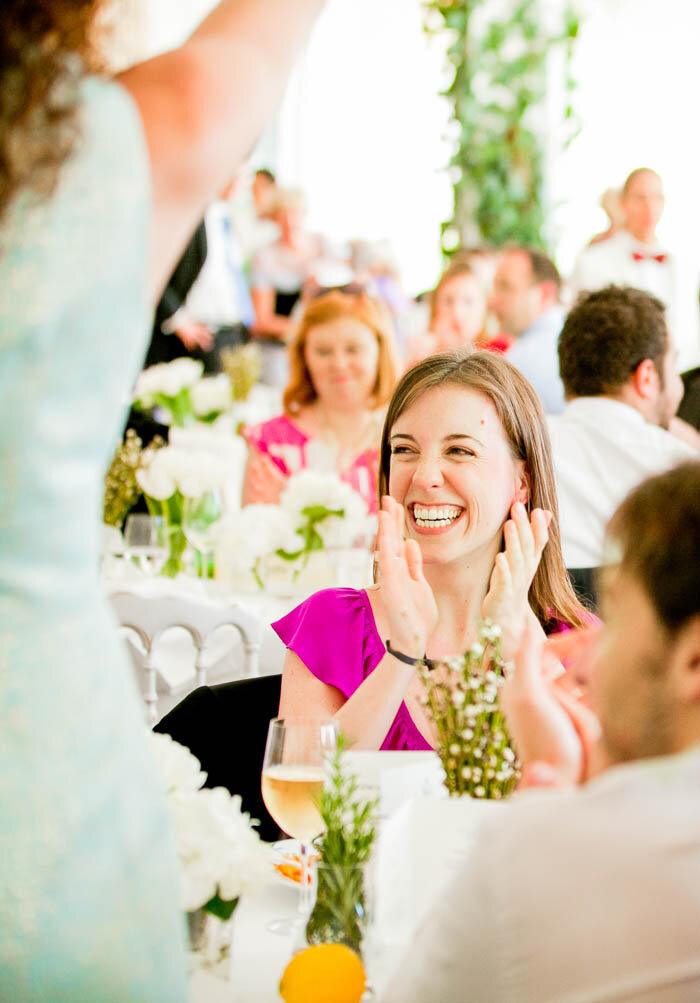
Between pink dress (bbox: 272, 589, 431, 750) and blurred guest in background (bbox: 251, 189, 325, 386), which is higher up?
blurred guest in background (bbox: 251, 189, 325, 386)

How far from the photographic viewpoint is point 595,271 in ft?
23.4

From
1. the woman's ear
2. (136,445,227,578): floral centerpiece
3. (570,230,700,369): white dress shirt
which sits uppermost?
(570,230,700,369): white dress shirt

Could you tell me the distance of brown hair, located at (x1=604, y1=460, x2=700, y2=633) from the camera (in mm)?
894

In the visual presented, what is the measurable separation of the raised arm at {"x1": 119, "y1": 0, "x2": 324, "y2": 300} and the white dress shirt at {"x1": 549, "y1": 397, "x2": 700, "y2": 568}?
265 centimetres

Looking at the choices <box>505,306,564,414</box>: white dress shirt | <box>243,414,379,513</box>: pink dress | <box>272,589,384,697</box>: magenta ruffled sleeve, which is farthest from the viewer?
<box>505,306,564,414</box>: white dress shirt

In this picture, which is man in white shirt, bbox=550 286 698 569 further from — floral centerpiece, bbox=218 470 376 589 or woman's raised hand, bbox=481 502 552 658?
woman's raised hand, bbox=481 502 552 658

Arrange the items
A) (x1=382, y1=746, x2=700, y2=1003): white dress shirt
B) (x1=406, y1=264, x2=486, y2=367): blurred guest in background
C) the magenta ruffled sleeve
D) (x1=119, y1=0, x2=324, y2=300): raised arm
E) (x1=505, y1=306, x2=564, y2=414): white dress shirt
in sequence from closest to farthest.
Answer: (x1=382, y1=746, x2=700, y2=1003): white dress shirt < (x1=119, y1=0, x2=324, y2=300): raised arm < the magenta ruffled sleeve < (x1=505, y1=306, x2=564, y2=414): white dress shirt < (x1=406, y1=264, x2=486, y2=367): blurred guest in background

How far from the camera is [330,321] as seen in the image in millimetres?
4484

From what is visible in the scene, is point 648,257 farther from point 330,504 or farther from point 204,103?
point 204,103

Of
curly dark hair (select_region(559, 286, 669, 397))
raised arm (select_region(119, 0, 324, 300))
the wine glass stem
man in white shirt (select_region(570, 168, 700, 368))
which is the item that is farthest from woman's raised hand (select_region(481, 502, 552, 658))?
man in white shirt (select_region(570, 168, 700, 368))

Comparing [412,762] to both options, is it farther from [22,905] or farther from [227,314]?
[227,314]

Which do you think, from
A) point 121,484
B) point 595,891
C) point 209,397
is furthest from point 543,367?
point 595,891

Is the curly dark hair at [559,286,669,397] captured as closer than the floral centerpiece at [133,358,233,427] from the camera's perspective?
Yes

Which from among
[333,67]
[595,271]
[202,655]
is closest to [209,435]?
[202,655]
